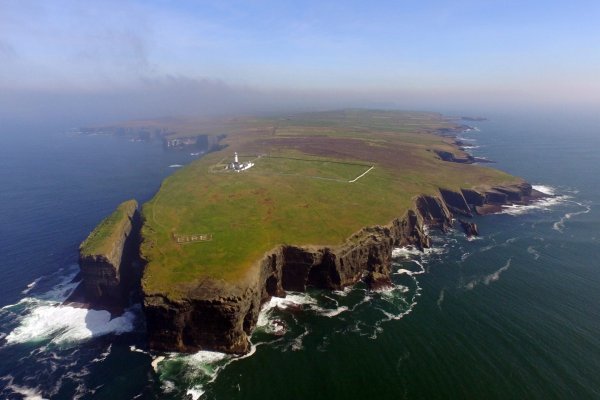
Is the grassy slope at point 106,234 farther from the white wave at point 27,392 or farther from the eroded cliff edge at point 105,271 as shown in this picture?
the white wave at point 27,392

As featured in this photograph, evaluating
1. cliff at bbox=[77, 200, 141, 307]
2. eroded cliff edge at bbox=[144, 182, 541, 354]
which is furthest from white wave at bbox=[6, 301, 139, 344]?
eroded cliff edge at bbox=[144, 182, 541, 354]

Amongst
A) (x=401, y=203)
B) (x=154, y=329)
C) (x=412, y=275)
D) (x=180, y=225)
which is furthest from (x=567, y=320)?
(x=180, y=225)

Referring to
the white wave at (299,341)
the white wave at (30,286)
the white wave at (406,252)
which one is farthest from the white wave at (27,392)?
the white wave at (406,252)

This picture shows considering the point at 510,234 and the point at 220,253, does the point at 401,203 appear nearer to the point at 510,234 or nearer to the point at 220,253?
the point at 510,234

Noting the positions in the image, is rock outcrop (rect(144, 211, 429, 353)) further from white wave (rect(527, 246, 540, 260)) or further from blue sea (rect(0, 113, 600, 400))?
white wave (rect(527, 246, 540, 260))

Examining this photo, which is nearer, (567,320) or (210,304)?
(210,304)

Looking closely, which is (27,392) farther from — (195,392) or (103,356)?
(195,392)

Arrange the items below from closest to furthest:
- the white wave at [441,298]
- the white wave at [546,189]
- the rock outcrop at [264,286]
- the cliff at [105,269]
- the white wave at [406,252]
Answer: the rock outcrop at [264,286] < the white wave at [441,298] < the cliff at [105,269] < the white wave at [406,252] < the white wave at [546,189]
